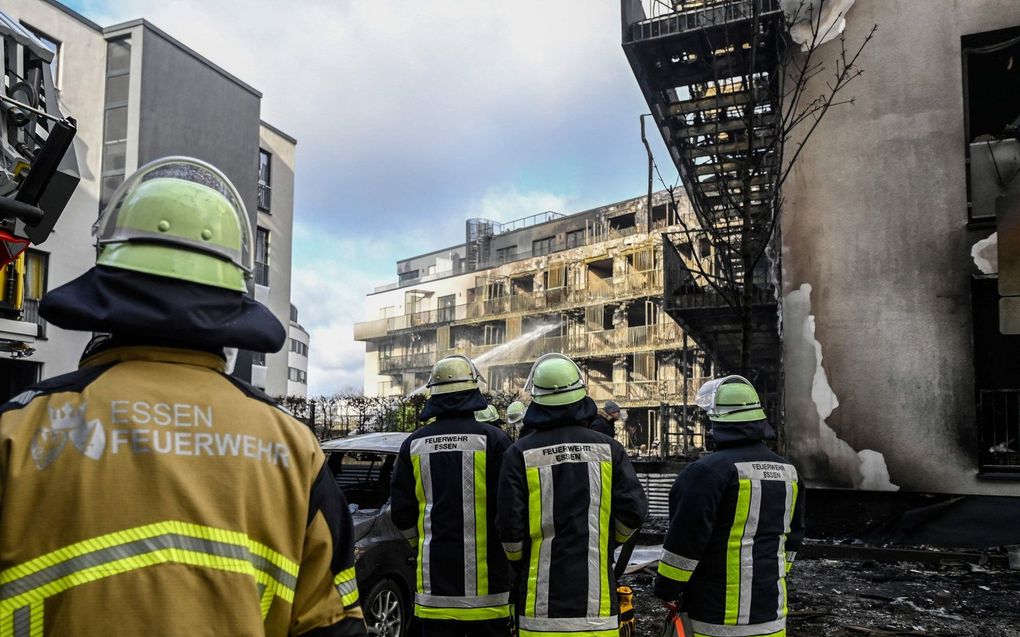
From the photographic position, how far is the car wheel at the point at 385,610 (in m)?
5.41

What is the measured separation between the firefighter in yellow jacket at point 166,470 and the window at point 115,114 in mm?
19074

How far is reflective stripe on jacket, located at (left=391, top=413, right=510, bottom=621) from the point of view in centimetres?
444

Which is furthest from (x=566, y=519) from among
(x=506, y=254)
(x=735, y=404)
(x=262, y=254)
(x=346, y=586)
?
(x=506, y=254)

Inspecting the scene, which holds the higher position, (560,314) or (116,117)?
(116,117)

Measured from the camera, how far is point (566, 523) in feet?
13.2

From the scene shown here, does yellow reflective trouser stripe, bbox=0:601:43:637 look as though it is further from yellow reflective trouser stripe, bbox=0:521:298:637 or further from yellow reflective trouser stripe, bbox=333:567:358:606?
yellow reflective trouser stripe, bbox=333:567:358:606

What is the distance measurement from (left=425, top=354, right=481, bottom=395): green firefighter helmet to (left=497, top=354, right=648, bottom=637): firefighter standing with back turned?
735 mm

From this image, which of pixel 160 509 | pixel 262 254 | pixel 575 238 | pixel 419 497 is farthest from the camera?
pixel 575 238

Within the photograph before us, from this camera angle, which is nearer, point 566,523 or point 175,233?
point 175,233

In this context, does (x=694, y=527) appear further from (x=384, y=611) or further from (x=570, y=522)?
(x=384, y=611)

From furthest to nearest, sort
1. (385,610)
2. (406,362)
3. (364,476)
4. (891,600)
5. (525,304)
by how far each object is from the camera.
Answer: (406,362) → (525,304) → (891,600) → (364,476) → (385,610)

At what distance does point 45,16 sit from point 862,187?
1712cm

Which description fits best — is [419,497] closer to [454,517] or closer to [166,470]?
[454,517]

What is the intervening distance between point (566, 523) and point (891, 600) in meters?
5.41
